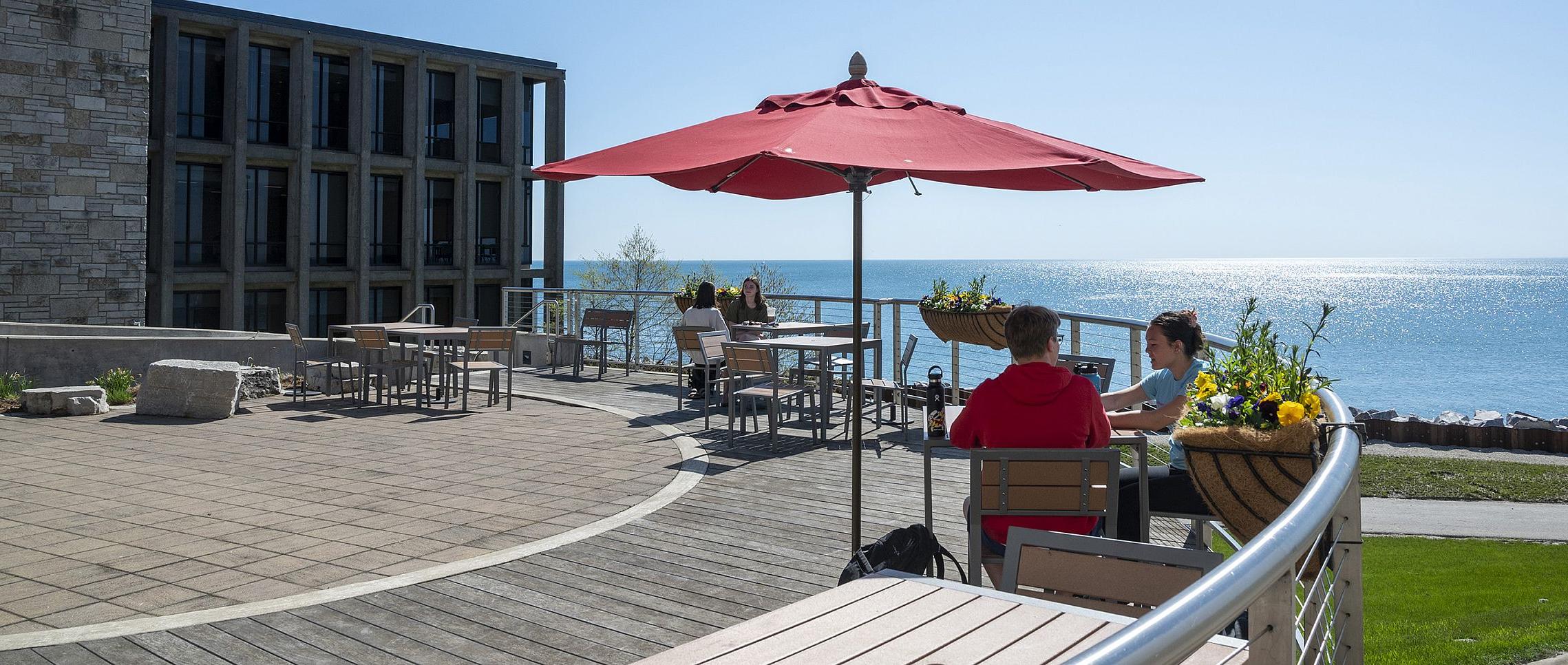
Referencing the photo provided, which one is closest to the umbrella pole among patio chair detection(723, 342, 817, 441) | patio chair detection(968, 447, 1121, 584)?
patio chair detection(968, 447, 1121, 584)

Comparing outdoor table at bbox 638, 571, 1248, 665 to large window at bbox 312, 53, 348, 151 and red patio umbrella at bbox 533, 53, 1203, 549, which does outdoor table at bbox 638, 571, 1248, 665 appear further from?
large window at bbox 312, 53, 348, 151

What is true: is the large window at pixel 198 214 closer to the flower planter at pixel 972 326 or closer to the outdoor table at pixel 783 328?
the outdoor table at pixel 783 328

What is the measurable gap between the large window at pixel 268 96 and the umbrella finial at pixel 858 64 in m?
22.6

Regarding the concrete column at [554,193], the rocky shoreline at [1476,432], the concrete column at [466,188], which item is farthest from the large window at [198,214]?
the rocky shoreline at [1476,432]

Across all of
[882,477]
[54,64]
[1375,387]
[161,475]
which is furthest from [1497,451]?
[1375,387]

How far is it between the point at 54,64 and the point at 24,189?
2057 mm

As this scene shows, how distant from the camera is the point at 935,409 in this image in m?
5.28

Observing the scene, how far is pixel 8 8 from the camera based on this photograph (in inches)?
676

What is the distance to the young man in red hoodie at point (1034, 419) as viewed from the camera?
3.68 meters

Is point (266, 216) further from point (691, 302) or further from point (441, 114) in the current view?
point (691, 302)

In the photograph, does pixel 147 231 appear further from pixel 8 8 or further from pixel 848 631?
pixel 848 631

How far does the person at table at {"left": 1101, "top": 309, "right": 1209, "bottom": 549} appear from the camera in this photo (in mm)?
4352

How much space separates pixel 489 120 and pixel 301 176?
5223 millimetres

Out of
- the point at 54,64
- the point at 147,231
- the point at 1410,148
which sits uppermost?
the point at 1410,148
